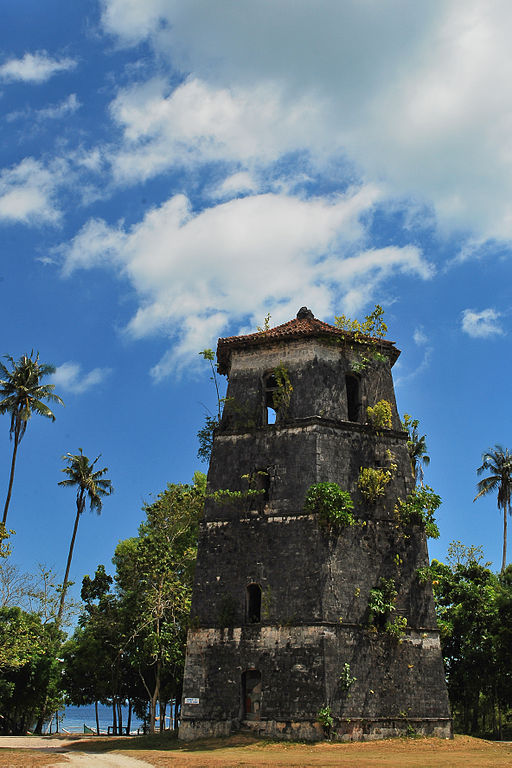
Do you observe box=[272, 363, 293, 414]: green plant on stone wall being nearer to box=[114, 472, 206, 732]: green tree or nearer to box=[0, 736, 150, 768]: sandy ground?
box=[114, 472, 206, 732]: green tree

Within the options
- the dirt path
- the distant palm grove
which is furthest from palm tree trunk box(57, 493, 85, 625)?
the dirt path

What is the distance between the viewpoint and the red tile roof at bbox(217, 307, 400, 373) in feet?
76.9

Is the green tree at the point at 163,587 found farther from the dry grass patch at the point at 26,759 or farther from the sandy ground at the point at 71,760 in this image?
the dry grass patch at the point at 26,759

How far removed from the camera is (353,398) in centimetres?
2403

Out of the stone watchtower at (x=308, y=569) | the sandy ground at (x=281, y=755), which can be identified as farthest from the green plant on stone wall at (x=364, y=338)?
the sandy ground at (x=281, y=755)

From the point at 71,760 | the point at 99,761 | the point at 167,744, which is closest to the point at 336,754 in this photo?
the point at 167,744

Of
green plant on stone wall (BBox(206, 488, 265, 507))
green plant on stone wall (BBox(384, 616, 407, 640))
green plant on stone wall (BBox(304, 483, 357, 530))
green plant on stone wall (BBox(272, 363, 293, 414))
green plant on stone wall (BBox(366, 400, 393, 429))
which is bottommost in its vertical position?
green plant on stone wall (BBox(384, 616, 407, 640))

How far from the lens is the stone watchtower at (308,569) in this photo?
60.8ft

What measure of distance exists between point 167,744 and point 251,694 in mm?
3025

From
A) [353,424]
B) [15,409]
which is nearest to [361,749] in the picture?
[353,424]

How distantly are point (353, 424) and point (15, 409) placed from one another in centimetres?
1868

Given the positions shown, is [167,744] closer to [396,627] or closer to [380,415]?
[396,627]

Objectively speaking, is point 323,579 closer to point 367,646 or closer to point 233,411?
point 367,646

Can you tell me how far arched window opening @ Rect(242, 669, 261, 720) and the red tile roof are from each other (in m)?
11.3
